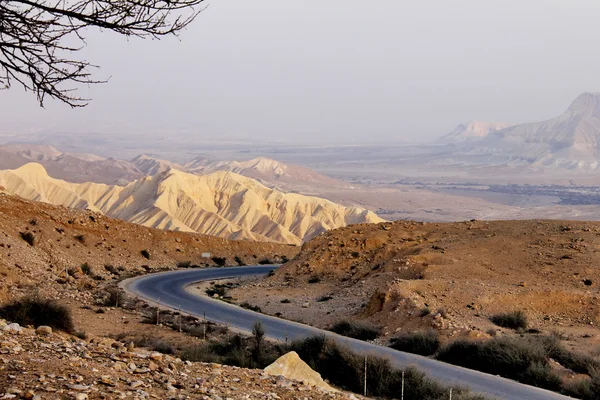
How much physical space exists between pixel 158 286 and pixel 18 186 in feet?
250

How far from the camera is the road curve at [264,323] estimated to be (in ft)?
47.8

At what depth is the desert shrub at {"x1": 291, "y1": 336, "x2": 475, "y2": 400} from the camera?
13.2 meters

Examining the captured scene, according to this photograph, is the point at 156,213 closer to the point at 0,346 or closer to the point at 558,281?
the point at 558,281

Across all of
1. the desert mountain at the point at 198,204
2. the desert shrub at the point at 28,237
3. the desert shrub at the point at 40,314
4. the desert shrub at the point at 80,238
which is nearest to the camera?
the desert shrub at the point at 40,314

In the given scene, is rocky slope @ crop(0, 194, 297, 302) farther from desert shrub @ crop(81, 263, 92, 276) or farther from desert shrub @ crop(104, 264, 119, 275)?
desert shrub @ crop(81, 263, 92, 276)

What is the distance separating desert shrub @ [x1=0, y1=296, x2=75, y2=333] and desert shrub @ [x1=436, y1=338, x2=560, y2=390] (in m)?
9.28

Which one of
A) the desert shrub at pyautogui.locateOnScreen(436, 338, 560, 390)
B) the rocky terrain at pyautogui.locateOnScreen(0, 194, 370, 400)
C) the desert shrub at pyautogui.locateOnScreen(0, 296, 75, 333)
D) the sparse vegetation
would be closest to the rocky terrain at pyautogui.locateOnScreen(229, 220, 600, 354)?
the sparse vegetation

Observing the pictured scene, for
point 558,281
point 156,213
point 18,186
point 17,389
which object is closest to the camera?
point 17,389

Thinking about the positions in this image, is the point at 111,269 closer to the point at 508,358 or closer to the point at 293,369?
the point at 508,358

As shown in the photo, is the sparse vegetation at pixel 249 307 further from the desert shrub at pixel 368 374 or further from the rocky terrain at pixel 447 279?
the desert shrub at pixel 368 374

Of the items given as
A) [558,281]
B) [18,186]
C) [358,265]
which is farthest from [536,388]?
[18,186]

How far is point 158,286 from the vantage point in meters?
34.0

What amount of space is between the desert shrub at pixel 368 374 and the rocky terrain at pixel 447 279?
5688 millimetres

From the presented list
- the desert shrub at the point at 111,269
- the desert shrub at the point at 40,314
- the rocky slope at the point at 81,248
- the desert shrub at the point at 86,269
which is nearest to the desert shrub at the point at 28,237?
the rocky slope at the point at 81,248
